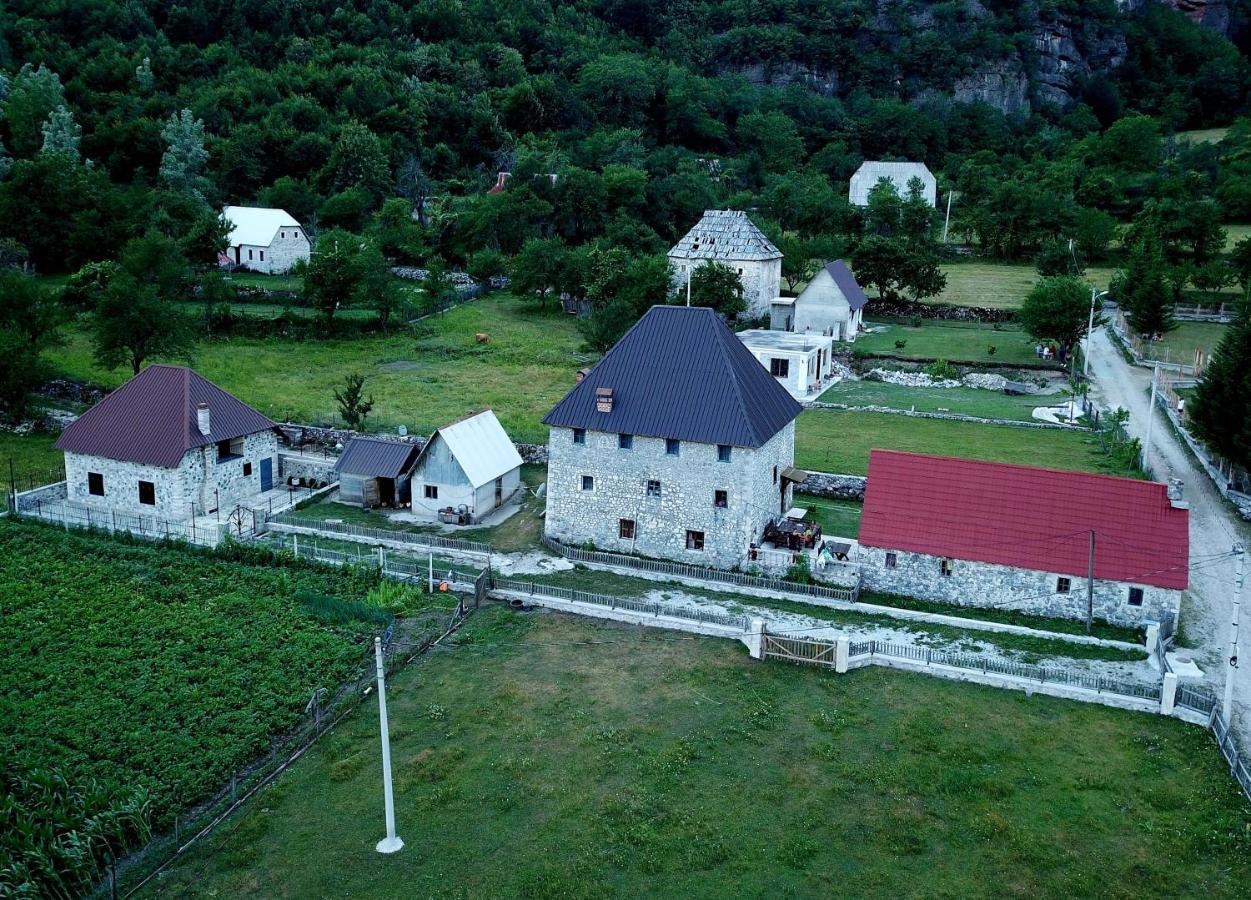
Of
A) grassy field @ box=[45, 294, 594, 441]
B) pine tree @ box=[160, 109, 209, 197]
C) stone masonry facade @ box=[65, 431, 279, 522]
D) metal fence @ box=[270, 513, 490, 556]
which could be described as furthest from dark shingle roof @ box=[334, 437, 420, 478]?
pine tree @ box=[160, 109, 209, 197]

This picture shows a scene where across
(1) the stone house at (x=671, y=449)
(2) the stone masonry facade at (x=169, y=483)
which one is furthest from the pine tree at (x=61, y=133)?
(1) the stone house at (x=671, y=449)

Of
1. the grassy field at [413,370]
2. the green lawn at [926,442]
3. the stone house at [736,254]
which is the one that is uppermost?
the stone house at [736,254]

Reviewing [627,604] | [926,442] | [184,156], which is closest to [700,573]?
[627,604]

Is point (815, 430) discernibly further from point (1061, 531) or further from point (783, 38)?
point (783, 38)

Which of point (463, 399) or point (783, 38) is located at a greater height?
point (783, 38)

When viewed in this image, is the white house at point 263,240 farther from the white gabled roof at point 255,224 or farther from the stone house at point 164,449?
the stone house at point 164,449

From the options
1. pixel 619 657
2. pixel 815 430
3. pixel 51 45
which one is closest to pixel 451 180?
pixel 51 45
